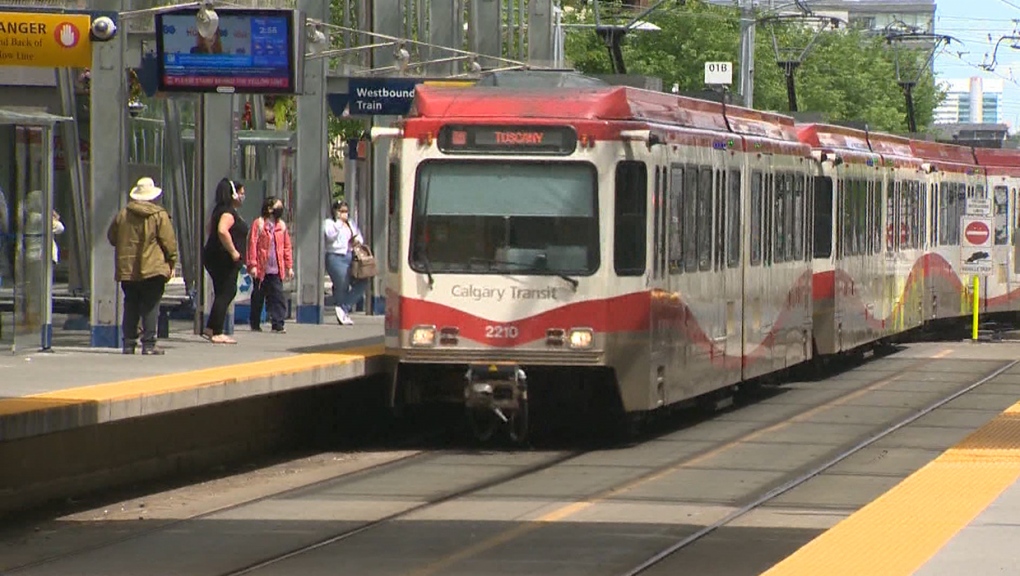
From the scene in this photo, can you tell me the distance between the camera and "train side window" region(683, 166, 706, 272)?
20.4m

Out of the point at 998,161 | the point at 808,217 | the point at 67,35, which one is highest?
the point at 67,35

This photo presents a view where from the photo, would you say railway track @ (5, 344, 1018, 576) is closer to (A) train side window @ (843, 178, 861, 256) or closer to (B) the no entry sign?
(A) train side window @ (843, 178, 861, 256)

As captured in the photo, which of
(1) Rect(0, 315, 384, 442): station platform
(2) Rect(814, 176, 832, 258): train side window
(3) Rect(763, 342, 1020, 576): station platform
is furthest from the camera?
(2) Rect(814, 176, 832, 258): train side window

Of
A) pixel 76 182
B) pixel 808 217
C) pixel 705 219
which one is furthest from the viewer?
pixel 76 182

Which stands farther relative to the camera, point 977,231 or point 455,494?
point 977,231

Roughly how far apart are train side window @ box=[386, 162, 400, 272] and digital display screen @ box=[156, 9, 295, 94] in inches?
124

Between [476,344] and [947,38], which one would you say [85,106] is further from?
[947,38]

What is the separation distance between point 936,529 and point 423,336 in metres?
6.92

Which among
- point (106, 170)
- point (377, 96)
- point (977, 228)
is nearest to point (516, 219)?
point (106, 170)

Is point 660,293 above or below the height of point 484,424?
above

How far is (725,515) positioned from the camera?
1441 centimetres

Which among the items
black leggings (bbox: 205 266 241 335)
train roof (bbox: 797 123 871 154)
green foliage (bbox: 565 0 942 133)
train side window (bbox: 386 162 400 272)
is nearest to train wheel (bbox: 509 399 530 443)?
train side window (bbox: 386 162 400 272)

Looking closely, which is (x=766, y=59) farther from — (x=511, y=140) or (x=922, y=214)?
(x=511, y=140)

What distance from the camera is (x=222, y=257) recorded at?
22844 millimetres
